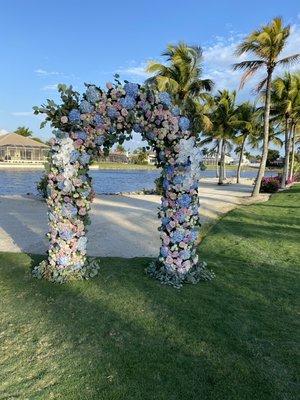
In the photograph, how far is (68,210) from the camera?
21.0 ft

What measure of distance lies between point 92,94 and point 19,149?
224ft

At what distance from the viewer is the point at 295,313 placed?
542 centimetres

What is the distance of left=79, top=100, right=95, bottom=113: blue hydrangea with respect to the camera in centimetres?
608

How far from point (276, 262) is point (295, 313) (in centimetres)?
273

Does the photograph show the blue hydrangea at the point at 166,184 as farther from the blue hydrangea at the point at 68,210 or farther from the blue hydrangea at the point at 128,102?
the blue hydrangea at the point at 68,210

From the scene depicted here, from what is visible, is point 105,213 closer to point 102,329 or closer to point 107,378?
point 102,329

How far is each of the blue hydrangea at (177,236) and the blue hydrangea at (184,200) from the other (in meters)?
0.44

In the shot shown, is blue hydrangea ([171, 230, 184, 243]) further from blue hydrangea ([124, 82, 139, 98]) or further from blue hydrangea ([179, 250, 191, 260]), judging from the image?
blue hydrangea ([124, 82, 139, 98])

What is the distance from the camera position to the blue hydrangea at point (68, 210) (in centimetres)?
639

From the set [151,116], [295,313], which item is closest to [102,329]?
[295,313]

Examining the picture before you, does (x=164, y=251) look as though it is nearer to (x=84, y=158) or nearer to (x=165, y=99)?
(x=84, y=158)

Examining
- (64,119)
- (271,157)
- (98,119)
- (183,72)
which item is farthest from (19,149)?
(98,119)

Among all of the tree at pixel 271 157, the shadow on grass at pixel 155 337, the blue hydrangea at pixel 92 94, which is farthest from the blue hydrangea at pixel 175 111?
the tree at pixel 271 157

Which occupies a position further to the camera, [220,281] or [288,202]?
[288,202]
